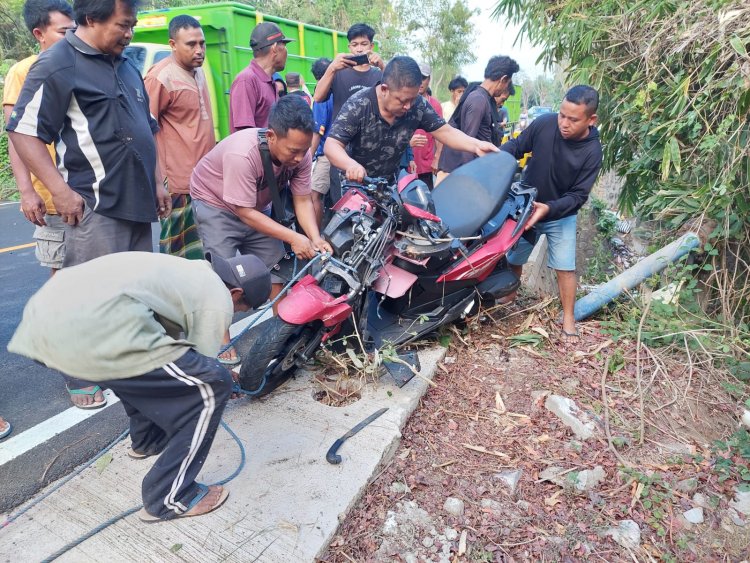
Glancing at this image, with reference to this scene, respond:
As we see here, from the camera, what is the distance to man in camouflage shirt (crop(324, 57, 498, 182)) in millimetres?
3258

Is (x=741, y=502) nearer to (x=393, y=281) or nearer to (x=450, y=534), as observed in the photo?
(x=450, y=534)

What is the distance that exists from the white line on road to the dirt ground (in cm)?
166

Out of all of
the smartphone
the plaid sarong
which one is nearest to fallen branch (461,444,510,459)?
the plaid sarong

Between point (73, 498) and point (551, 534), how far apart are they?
79.1 inches

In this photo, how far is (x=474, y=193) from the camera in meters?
3.47

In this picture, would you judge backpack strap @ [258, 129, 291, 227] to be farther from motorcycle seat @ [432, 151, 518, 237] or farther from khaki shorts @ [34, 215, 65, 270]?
khaki shorts @ [34, 215, 65, 270]

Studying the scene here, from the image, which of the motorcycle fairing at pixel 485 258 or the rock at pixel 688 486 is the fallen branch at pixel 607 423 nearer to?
the rock at pixel 688 486

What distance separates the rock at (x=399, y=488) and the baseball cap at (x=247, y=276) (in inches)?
41.9

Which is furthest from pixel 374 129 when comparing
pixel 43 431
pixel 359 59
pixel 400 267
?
pixel 43 431

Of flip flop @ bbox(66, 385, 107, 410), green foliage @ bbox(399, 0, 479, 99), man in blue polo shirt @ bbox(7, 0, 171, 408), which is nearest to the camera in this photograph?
man in blue polo shirt @ bbox(7, 0, 171, 408)

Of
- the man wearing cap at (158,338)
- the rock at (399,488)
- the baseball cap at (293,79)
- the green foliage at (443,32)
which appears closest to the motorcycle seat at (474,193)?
the rock at (399,488)

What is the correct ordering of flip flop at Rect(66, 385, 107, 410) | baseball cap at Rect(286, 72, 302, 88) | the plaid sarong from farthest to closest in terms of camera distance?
baseball cap at Rect(286, 72, 302, 88), the plaid sarong, flip flop at Rect(66, 385, 107, 410)

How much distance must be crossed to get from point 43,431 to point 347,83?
342cm

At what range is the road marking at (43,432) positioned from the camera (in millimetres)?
2596
